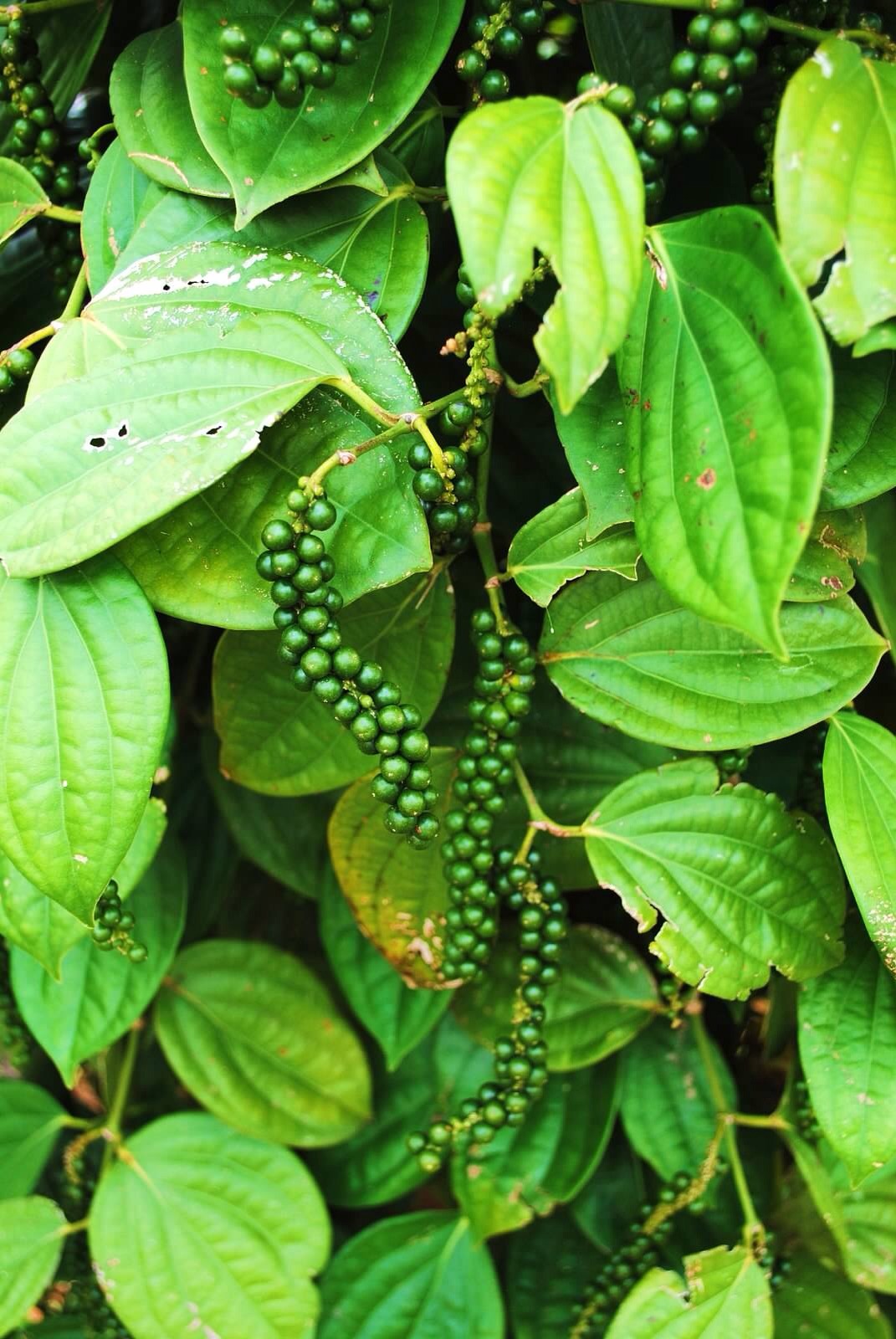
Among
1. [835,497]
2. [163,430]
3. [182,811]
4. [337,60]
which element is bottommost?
[182,811]

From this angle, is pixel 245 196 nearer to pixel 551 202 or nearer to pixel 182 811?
pixel 551 202

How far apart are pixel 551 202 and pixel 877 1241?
0.72m

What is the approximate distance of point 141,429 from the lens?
18.0 inches

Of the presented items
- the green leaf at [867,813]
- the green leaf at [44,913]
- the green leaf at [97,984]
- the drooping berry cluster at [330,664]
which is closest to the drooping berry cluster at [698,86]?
the drooping berry cluster at [330,664]

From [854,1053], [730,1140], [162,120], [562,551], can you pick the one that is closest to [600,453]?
[562,551]

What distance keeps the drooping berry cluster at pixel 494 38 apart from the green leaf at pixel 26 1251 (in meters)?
0.79

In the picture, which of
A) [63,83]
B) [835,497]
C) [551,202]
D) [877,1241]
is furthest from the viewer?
[877,1241]

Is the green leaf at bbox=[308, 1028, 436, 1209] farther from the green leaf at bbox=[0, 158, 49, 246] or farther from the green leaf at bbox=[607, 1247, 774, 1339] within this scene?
the green leaf at bbox=[0, 158, 49, 246]

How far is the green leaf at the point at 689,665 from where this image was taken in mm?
523

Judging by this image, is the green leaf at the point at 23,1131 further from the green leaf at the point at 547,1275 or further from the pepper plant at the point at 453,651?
the green leaf at the point at 547,1275

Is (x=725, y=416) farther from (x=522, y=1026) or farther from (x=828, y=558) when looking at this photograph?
(x=522, y=1026)

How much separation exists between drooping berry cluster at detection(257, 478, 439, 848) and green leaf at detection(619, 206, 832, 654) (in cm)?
14

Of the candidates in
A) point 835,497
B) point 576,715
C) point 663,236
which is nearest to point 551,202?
point 663,236

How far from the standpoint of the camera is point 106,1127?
2.56 ft
